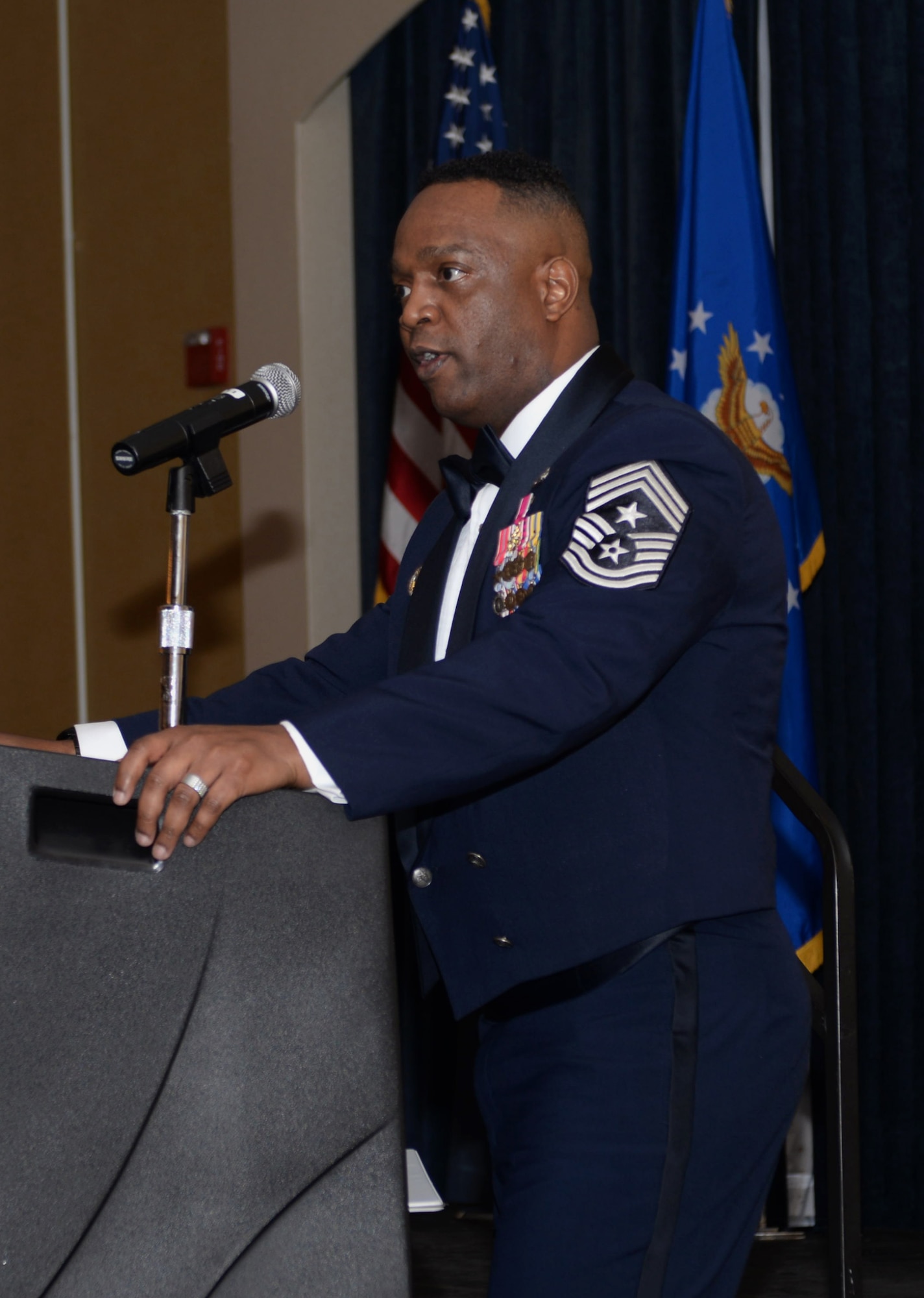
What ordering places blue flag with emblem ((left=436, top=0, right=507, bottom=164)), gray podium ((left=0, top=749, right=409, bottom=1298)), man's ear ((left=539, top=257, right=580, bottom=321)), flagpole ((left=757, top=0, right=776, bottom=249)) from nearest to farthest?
gray podium ((left=0, top=749, right=409, bottom=1298)) → man's ear ((left=539, top=257, right=580, bottom=321)) → flagpole ((left=757, top=0, right=776, bottom=249)) → blue flag with emblem ((left=436, top=0, right=507, bottom=164))

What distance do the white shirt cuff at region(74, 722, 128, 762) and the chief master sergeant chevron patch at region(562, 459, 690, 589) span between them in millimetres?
563

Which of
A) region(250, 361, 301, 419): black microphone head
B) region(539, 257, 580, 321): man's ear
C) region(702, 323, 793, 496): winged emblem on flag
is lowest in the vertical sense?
region(250, 361, 301, 419): black microphone head

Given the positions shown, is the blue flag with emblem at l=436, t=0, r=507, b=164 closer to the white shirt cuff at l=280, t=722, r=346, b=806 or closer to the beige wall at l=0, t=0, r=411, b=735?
the beige wall at l=0, t=0, r=411, b=735

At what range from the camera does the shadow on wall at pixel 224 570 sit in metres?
3.97

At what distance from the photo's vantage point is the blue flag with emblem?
143 inches

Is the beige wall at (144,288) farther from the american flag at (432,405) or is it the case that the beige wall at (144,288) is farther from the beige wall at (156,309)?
the american flag at (432,405)

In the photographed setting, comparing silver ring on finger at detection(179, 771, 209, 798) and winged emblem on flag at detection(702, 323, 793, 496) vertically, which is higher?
winged emblem on flag at detection(702, 323, 793, 496)

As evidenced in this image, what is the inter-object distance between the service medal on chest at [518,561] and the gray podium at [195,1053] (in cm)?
40

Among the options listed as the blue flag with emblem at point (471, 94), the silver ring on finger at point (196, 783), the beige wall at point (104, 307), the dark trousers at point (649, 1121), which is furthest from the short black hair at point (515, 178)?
Answer: the beige wall at point (104, 307)

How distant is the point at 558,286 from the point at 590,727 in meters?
0.67

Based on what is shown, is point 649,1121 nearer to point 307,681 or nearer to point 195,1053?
point 195,1053

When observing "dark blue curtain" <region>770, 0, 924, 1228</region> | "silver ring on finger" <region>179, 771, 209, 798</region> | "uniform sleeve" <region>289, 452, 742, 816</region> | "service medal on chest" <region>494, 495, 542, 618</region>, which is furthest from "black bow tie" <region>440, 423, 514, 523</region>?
"dark blue curtain" <region>770, 0, 924, 1228</region>

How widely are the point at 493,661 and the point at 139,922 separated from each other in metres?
0.37

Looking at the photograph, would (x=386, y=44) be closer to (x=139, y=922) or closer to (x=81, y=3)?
(x=81, y=3)
